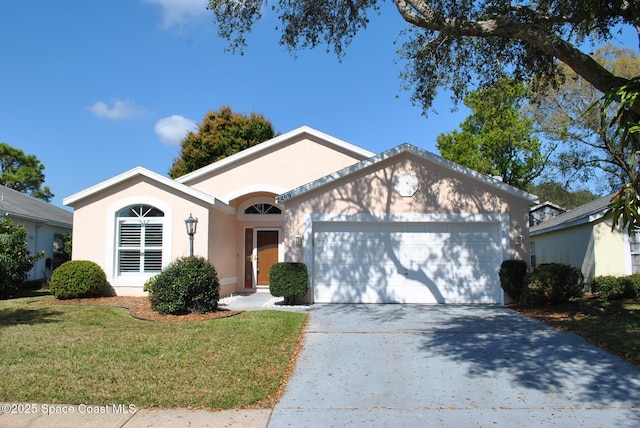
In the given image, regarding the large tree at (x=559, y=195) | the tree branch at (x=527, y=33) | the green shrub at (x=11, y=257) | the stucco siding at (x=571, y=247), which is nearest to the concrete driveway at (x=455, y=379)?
the tree branch at (x=527, y=33)

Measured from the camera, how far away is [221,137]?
103 ft

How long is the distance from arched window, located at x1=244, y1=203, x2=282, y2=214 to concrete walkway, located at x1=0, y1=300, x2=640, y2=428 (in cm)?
838

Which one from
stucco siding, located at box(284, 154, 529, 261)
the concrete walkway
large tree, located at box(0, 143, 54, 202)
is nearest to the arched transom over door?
stucco siding, located at box(284, 154, 529, 261)

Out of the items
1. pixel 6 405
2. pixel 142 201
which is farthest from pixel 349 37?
pixel 6 405

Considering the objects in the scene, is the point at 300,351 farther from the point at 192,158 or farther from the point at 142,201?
the point at 192,158

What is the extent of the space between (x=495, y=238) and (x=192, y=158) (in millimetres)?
23179

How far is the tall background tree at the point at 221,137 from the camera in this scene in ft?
102

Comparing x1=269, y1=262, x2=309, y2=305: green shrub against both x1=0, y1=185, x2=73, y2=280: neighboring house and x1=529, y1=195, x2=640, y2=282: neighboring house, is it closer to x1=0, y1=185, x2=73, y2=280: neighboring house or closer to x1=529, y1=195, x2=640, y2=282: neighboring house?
x1=529, y1=195, x2=640, y2=282: neighboring house

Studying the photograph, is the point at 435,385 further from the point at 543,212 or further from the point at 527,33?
the point at 543,212

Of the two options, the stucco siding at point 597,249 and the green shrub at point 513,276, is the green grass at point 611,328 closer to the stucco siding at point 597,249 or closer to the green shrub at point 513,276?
the green shrub at point 513,276

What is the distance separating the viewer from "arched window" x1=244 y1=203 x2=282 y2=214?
59.0 feet

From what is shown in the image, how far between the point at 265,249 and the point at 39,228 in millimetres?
9909

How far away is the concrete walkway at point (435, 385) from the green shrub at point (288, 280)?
2.67 meters

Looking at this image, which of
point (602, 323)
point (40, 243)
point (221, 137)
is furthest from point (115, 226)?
point (221, 137)
